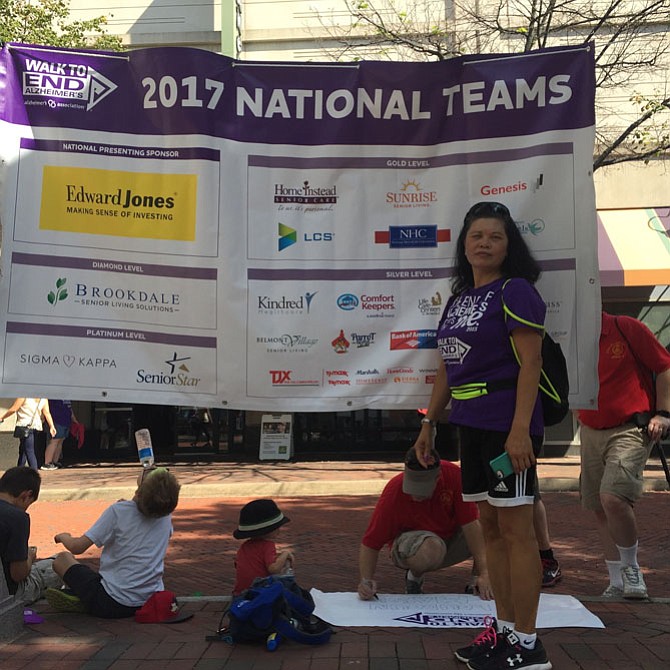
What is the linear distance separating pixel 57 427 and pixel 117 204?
10.5 meters

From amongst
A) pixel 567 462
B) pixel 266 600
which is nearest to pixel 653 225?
pixel 567 462

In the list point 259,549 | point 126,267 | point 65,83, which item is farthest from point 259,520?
point 65,83

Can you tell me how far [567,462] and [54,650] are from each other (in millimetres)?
11372

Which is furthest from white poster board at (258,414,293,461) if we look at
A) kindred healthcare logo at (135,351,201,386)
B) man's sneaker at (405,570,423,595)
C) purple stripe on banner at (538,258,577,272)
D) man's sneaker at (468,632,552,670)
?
man's sneaker at (468,632,552,670)

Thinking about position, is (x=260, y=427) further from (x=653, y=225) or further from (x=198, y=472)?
(x=653, y=225)

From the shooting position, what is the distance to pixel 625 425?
201 inches

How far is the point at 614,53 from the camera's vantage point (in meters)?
14.8

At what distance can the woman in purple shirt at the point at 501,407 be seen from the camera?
3602 mm

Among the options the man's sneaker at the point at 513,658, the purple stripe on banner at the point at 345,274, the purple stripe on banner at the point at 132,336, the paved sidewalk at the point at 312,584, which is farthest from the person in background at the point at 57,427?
the man's sneaker at the point at 513,658

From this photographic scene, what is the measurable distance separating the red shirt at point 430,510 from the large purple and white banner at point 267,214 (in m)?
0.81

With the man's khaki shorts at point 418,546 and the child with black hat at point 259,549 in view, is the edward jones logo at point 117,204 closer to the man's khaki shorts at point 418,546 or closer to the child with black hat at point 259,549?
the child with black hat at point 259,549

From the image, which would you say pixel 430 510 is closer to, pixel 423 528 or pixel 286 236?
pixel 423 528

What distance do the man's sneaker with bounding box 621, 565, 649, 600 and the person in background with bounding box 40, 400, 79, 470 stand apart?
1055cm

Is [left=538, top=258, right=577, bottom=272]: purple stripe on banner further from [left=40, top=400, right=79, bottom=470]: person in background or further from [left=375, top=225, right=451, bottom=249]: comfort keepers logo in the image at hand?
[left=40, top=400, right=79, bottom=470]: person in background
